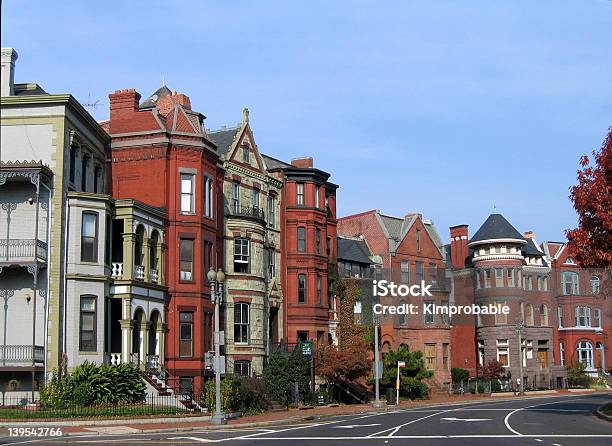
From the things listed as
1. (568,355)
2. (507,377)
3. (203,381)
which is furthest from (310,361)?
(568,355)

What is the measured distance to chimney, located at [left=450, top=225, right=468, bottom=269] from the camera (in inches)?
3125

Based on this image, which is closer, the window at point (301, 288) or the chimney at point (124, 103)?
the chimney at point (124, 103)

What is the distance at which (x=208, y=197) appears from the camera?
4472 centimetres

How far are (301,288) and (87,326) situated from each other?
20.0 m

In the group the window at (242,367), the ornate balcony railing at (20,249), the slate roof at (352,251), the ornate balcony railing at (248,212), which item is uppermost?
the ornate balcony railing at (248,212)

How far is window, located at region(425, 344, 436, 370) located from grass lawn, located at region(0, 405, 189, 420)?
121 feet

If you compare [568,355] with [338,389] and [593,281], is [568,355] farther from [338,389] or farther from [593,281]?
[338,389]

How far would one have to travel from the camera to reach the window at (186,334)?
138ft

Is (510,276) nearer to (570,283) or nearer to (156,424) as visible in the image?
(570,283)

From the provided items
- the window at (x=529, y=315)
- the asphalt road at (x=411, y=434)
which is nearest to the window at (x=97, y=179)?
the asphalt road at (x=411, y=434)

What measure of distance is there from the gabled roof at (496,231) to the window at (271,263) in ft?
97.8

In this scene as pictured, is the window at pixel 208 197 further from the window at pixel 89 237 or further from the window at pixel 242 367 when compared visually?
the window at pixel 242 367

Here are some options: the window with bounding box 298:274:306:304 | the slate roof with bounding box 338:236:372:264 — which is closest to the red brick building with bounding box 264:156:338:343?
the window with bounding box 298:274:306:304

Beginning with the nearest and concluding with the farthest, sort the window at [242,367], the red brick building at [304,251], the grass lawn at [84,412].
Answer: the grass lawn at [84,412] → the window at [242,367] → the red brick building at [304,251]
